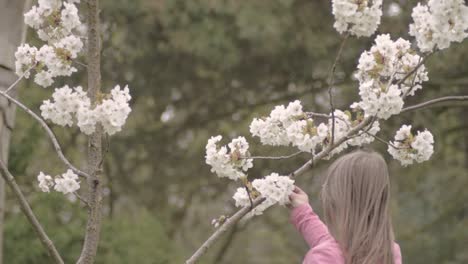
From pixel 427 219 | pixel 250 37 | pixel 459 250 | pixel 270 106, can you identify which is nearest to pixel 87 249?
pixel 250 37

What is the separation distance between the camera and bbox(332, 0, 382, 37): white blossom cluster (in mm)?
2422

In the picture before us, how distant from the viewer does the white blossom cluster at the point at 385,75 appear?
2391 mm

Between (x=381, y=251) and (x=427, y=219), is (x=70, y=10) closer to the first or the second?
(x=381, y=251)

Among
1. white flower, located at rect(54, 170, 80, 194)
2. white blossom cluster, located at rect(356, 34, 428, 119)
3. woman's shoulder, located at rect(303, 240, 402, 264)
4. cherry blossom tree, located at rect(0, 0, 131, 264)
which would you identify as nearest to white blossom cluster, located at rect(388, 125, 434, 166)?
white blossom cluster, located at rect(356, 34, 428, 119)

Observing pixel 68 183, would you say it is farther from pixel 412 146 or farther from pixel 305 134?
pixel 412 146

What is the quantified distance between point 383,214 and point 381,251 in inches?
4.0

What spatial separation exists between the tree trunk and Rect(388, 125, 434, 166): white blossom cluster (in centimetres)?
146

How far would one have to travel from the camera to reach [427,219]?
1130 cm

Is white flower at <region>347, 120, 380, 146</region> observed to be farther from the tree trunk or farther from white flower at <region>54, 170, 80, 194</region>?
the tree trunk

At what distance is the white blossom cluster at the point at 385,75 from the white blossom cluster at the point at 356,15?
0.25 feet

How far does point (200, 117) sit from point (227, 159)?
261 inches

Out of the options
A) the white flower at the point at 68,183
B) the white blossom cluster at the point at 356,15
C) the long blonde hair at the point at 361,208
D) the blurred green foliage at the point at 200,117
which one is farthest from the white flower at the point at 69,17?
the blurred green foliage at the point at 200,117

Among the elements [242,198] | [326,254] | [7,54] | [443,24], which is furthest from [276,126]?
[7,54]

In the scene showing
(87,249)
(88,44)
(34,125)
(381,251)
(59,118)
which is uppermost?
(34,125)
